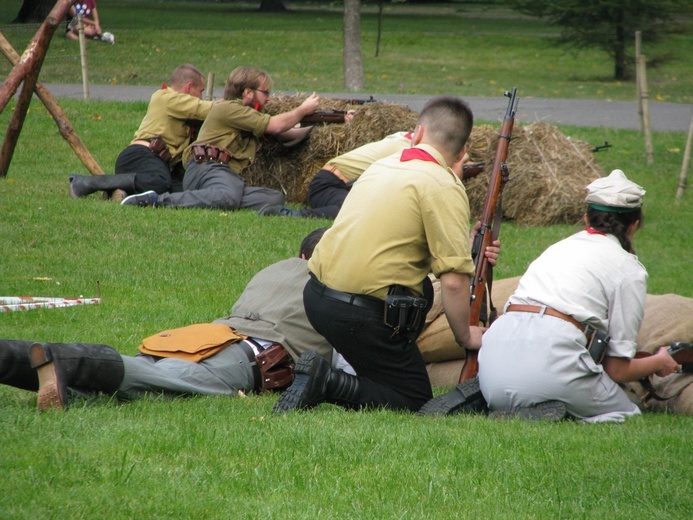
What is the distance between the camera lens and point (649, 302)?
231 inches

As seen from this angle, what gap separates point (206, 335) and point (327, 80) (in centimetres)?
2070

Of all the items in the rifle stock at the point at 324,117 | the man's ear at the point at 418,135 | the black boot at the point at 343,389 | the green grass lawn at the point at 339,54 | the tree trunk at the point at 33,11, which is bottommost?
the green grass lawn at the point at 339,54

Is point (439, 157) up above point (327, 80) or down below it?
above

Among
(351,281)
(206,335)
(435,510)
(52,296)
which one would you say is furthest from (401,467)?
(52,296)

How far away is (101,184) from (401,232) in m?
6.60

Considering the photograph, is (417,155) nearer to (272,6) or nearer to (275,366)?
(275,366)

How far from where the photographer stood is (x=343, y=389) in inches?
193

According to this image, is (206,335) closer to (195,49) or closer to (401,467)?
(401,467)

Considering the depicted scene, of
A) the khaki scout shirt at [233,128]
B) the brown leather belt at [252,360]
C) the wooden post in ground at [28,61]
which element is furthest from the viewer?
the khaki scout shirt at [233,128]

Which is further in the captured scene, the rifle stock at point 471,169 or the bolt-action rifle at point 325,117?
the bolt-action rifle at point 325,117

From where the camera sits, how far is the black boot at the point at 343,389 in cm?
486

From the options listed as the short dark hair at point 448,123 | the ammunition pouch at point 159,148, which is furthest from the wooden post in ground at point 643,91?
the short dark hair at point 448,123

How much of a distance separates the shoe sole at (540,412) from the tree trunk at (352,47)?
1861 cm

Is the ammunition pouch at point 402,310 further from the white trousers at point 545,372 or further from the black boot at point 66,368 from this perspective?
the black boot at point 66,368
